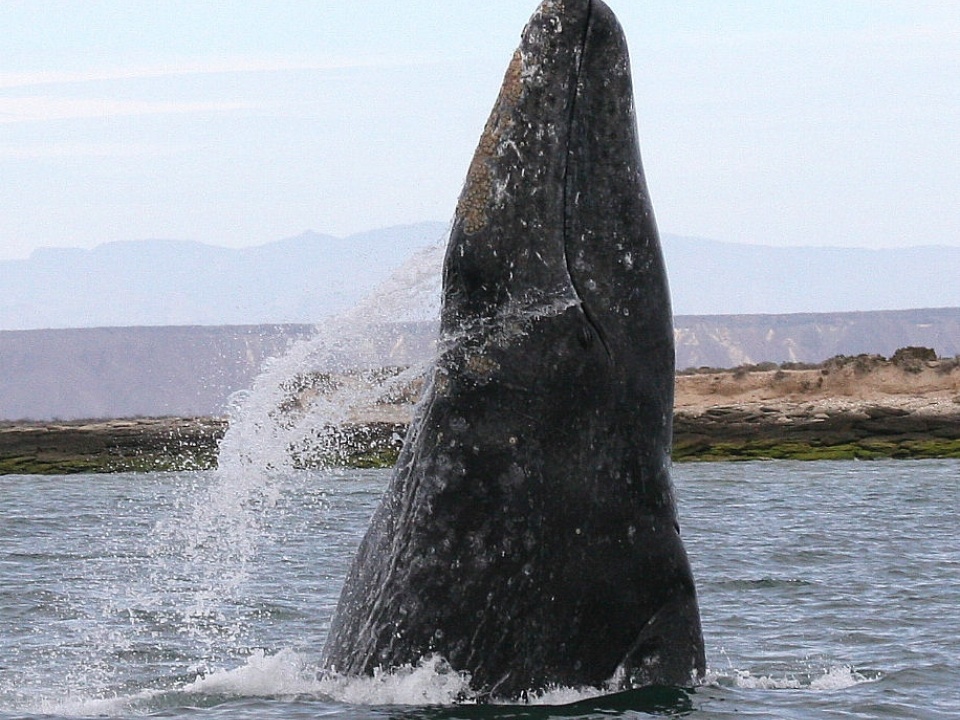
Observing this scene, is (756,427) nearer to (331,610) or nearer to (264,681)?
(331,610)

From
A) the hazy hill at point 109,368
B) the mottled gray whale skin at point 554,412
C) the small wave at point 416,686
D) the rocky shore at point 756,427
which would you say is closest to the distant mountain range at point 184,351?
the hazy hill at point 109,368

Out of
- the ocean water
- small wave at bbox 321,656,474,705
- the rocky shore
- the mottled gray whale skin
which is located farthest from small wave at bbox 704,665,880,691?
the rocky shore

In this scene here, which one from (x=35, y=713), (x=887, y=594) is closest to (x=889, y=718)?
(x=35, y=713)

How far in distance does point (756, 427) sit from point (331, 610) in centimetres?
2666

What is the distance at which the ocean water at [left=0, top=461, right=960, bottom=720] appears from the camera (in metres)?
7.02

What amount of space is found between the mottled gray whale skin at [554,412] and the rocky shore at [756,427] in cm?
2773

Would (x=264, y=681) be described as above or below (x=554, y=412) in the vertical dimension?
below

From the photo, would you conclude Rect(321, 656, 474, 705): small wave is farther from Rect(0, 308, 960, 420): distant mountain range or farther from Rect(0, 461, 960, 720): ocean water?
Rect(0, 308, 960, 420): distant mountain range

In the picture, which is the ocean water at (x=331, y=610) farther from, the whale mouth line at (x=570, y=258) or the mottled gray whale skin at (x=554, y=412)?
the whale mouth line at (x=570, y=258)

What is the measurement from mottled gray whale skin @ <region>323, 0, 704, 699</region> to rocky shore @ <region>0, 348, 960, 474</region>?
27.7 meters

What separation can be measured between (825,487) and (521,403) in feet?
72.9

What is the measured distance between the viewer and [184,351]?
124000 millimetres

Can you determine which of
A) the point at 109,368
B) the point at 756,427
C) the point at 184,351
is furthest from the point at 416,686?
the point at 184,351

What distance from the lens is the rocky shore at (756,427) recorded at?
35969 mm
